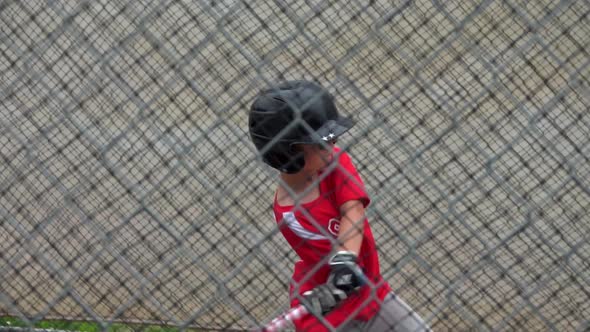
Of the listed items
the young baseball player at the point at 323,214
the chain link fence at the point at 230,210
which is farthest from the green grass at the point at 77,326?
the young baseball player at the point at 323,214

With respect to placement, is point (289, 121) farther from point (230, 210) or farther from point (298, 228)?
point (230, 210)

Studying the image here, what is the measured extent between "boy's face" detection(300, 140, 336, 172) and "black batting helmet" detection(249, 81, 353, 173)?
0.02 m

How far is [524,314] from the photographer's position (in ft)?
12.5

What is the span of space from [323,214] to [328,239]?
0.10 metres

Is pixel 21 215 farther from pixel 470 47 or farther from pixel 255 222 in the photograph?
pixel 470 47

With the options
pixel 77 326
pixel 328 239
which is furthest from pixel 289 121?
pixel 77 326

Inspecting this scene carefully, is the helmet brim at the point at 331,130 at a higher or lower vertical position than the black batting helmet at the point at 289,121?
lower

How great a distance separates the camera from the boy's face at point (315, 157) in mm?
2398

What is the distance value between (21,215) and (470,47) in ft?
9.39

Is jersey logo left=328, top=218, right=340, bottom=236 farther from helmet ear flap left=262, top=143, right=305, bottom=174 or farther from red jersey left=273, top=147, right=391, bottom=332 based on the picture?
helmet ear flap left=262, top=143, right=305, bottom=174

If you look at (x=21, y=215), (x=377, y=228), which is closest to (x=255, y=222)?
(x=377, y=228)

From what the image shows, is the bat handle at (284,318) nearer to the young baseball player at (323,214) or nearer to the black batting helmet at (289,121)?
the young baseball player at (323,214)

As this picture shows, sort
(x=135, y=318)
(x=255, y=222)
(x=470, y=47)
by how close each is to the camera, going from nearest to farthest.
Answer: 1. (x=470, y=47)
2. (x=135, y=318)
3. (x=255, y=222)

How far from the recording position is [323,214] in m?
2.58
